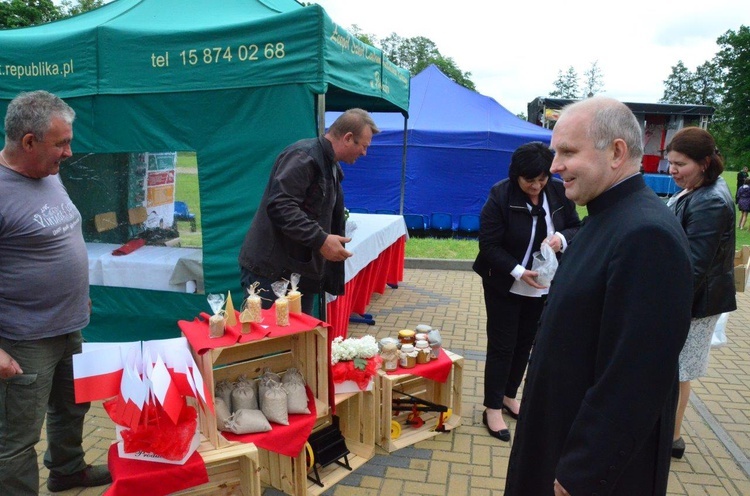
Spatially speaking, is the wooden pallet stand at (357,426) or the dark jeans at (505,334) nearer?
the wooden pallet stand at (357,426)

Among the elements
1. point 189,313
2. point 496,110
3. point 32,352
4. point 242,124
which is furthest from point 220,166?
point 496,110

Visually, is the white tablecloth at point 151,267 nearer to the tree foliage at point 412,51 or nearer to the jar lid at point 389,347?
the jar lid at point 389,347

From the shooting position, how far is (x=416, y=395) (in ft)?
11.4

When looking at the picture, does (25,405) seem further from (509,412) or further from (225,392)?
(509,412)

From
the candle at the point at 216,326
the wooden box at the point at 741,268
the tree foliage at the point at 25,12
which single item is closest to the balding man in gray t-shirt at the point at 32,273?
the candle at the point at 216,326

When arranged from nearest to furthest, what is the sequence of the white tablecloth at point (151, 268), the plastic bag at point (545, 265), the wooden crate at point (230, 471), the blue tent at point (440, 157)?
the wooden crate at point (230, 471) → the plastic bag at point (545, 265) → the white tablecloth at point (151, 268) → the blue tent at point (440, 157)

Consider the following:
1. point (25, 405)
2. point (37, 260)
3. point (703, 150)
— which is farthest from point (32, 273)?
point (703, 150)

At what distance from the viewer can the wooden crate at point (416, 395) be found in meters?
3.08

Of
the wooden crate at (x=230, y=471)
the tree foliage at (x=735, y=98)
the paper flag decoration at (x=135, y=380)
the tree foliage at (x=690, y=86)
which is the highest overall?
the tree foliage at (x=690, y=86)

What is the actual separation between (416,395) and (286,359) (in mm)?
1142

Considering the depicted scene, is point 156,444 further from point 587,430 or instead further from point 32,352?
point 587,430

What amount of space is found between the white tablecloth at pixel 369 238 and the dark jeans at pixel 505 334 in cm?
163

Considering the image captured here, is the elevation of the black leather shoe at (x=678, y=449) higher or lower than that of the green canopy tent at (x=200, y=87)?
lower

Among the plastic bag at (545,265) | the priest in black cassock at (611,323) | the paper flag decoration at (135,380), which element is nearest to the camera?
the priest in black cassock at (611,323)
